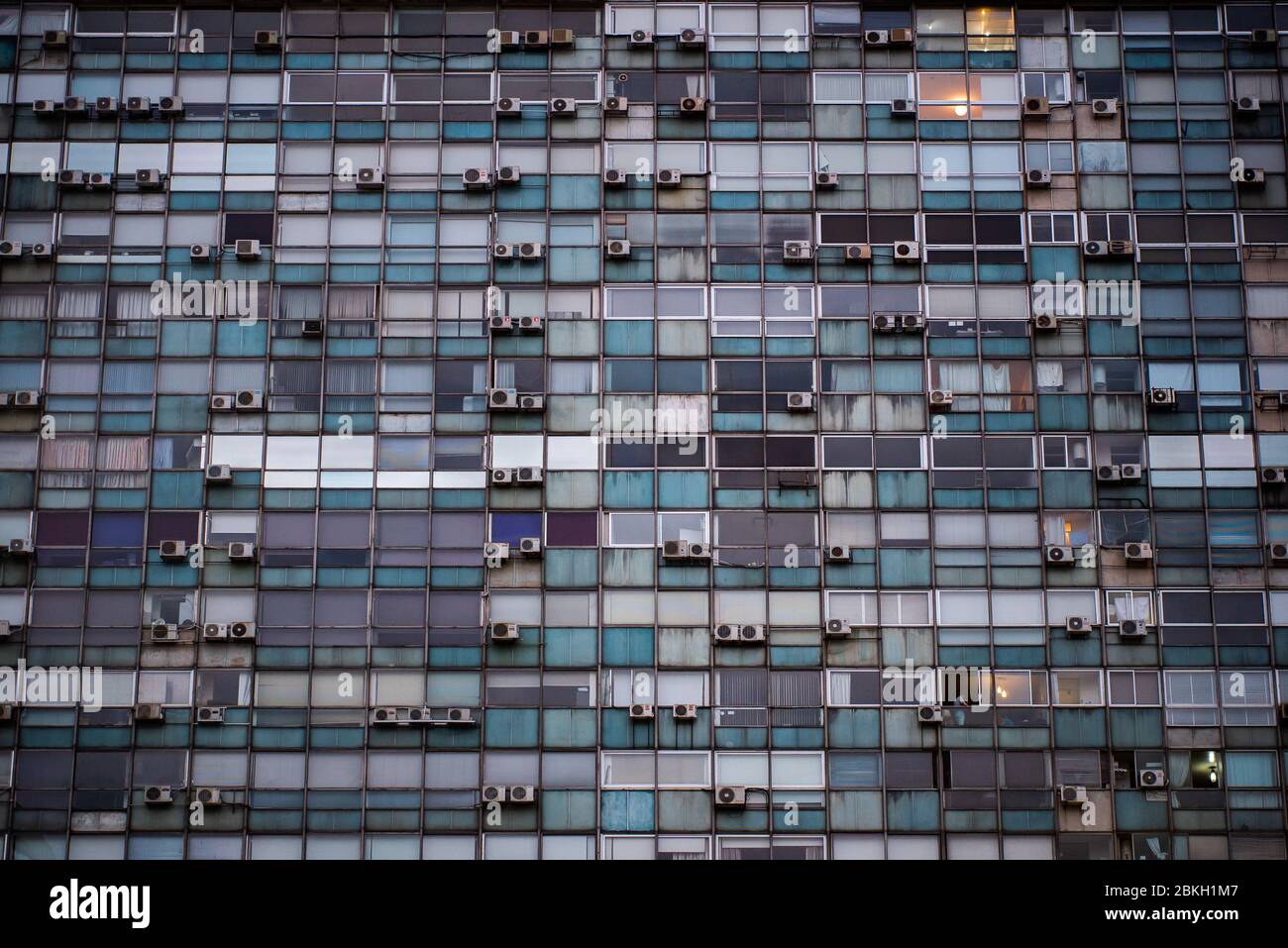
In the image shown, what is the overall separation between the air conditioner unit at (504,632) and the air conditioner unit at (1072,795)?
1245cm

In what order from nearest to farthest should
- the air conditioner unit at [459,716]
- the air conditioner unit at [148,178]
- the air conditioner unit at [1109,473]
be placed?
the air conditioner unit at [459,716]
the air conditioner unit at [1109,473]
the air conditioner unit at [148,178]

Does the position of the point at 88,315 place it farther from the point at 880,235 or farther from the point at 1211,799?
the point at 1211,799

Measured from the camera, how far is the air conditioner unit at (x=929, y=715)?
4016 cm

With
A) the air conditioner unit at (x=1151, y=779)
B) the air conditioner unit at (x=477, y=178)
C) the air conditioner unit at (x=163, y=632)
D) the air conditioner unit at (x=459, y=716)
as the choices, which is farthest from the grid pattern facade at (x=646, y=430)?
the air conditioner unit at (x=1151, y=779)

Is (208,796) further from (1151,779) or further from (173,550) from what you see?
(1151,779)

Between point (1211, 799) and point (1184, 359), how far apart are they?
1006cm

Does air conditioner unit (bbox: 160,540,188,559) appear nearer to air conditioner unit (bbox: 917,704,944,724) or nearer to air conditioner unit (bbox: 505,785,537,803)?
air conditioner unit (bbox: 505,785,537,803)

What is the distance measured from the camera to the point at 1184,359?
4234 centimetres

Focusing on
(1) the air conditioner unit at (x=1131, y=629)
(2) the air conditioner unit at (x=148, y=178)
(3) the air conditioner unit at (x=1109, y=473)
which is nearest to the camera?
(1) the air conditioner unit at (x=1131, y=629)

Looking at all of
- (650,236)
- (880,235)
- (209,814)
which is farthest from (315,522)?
(880,235)

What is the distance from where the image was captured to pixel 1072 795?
1563 inches

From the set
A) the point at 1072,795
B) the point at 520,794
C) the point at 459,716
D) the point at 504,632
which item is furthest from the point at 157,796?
the point at 1072,795

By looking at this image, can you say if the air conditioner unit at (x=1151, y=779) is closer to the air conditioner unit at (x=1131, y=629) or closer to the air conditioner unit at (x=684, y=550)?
the air conditioner unit at (x=1131, y=629)

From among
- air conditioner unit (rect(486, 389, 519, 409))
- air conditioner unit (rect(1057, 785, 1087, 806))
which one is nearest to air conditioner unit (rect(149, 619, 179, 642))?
air conditioner unit (rect(486, 389, 519, 409))
